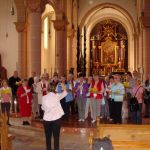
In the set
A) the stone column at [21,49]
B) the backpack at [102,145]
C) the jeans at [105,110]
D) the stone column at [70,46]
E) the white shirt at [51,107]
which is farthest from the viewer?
the stone column at [70,46]

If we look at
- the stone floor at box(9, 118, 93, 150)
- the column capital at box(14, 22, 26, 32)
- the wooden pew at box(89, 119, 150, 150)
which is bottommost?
the stone floor at box(9, 118, 93, 150)

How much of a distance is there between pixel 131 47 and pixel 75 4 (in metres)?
9.94

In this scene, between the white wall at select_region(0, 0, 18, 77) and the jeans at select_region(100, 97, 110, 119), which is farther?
the white wall at select_region(0, 0, 18, 77)

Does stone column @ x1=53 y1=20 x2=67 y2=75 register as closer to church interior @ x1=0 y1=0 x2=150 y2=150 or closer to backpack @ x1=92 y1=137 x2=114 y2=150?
church interior @ x1=0 y1=0 x2=150 y2=150

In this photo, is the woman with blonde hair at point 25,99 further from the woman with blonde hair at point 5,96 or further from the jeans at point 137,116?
the jeans at point 137,116

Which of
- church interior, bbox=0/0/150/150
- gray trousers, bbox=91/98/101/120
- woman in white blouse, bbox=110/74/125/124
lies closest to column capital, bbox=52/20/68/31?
church interior, bbox=0/0/150/150

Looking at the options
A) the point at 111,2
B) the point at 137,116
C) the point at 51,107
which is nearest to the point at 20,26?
the point at 111,2

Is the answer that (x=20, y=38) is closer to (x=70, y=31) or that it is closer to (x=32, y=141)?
(x=70, y=31)

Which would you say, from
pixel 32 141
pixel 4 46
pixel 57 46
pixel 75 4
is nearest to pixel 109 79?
pixel 32 141

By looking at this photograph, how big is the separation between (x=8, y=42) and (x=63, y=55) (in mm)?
4709

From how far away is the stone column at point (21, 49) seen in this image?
96.8 feet

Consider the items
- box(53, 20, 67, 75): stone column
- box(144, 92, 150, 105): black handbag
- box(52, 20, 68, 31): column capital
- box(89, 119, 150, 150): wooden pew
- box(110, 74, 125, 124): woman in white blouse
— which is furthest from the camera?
box(52, 20, 68, 31): column capital

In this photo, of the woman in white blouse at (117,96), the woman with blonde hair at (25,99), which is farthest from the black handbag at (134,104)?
the woman with blonde hair at (25,99)

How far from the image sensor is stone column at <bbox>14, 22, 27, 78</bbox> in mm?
29516
